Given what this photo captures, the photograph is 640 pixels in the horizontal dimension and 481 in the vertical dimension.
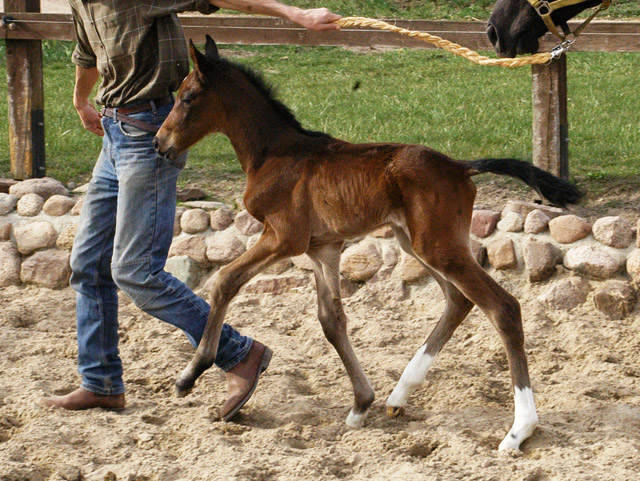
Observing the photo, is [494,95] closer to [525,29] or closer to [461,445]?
[525,29]

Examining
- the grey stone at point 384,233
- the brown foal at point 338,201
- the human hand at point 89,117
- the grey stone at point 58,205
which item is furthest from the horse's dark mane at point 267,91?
the grey stone at point 58,205

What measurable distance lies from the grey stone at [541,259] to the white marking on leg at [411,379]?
1.52 metres

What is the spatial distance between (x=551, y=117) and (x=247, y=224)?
2034 millimetres

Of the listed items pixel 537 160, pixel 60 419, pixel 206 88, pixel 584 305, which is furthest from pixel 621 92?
pixel 60 419

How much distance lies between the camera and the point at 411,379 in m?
3.90

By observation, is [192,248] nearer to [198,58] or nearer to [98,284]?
[98,284]

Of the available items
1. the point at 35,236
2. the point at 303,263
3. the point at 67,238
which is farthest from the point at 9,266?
the point at 303,263

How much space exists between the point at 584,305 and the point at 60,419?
2921mm

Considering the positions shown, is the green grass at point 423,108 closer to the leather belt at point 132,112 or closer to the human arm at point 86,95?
the human arm at point 86,95

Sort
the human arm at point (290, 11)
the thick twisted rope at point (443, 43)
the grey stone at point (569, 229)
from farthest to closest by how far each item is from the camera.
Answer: the grey stone at point (569, 229) < the thick twisted rope at point (443, 43) < the human arm at point (290, 11)

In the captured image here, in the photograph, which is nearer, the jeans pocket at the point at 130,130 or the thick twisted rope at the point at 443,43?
the thick twisted rope at the point at 443,43

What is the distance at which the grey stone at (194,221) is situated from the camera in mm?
5848

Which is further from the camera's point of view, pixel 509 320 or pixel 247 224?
pixel 247 224

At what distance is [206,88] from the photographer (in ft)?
12.5
